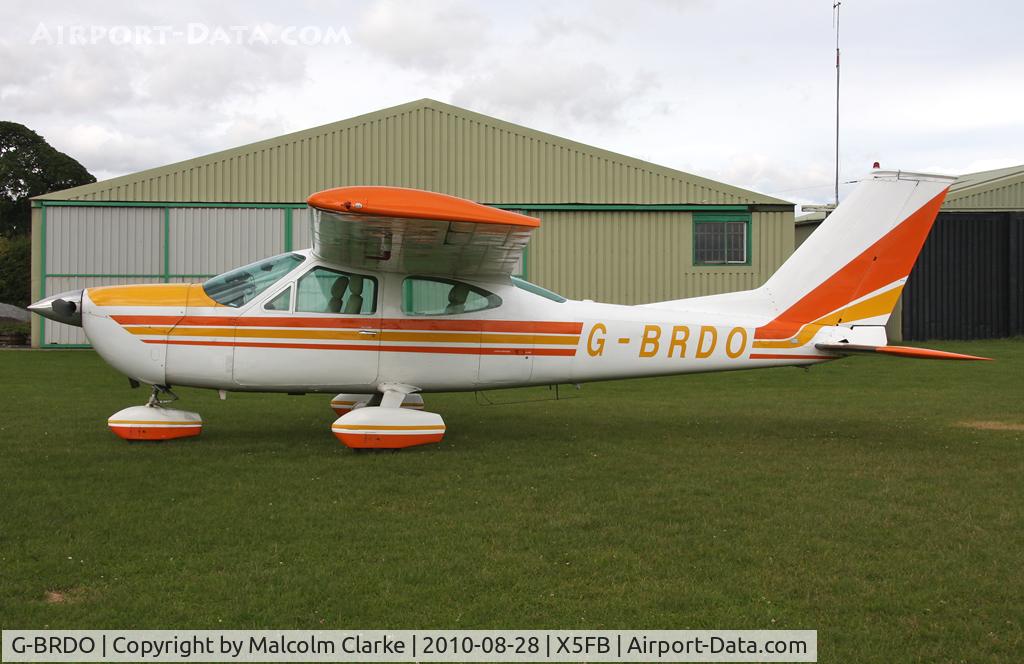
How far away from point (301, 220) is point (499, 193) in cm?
555

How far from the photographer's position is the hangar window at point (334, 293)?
28.1 ft

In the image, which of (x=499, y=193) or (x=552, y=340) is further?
(x=499, y=193)

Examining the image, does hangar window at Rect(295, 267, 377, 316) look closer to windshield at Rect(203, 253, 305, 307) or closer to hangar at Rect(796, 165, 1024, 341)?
windshield at Rect(203, 253, 305, 307)

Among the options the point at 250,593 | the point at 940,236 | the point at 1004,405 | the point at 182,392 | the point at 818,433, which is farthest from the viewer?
the point at 940,236

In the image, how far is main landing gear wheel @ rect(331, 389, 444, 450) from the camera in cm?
805

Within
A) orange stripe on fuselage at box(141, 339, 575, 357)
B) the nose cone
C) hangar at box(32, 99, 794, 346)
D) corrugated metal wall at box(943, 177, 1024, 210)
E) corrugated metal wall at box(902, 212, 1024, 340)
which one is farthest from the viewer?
corrugated metal wall at box(943, 177, 1024, 210)

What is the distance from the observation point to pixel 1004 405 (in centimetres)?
1225

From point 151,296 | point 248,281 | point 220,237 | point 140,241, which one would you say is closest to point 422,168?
point 220,237

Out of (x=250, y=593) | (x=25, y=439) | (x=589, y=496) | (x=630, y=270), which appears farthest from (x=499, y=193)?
(x=250, y=593)

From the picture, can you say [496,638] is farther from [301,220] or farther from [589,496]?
[301,220]

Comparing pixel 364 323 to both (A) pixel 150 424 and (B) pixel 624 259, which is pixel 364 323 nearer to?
(A) pixel 150 424

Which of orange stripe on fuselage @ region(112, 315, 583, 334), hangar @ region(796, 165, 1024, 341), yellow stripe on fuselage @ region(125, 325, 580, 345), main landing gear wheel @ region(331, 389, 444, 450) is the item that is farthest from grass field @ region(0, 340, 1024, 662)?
hangar @ region(796, 165, 1024, 341)

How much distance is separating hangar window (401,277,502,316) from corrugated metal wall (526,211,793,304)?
1494cm

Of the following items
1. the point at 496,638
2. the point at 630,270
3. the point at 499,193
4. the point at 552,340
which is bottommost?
the point at 496,638
